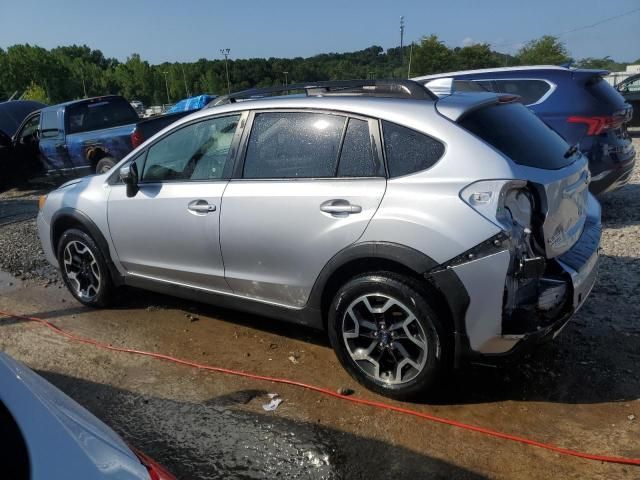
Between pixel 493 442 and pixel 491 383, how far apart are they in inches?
24.2

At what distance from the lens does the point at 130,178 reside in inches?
171

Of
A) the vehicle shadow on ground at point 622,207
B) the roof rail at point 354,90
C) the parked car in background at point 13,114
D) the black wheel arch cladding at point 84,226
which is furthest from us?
the parked car in background at point 13,114

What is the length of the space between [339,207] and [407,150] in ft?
1.69

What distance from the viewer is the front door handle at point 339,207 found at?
10.6ft

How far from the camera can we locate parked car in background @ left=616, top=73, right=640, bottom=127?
14.7 metres

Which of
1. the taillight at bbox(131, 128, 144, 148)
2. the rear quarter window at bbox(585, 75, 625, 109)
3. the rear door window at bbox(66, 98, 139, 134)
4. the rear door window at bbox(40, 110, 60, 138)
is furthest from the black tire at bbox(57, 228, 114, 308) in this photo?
the rear door window at bbox(40, 110, 60, 138)

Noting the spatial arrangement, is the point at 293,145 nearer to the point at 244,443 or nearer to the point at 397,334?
the point at 397,334

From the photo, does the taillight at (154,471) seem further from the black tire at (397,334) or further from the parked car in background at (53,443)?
the black tire at (397,334)

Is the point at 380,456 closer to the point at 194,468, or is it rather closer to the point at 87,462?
the point at 194,468

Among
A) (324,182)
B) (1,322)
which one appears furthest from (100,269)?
(324,182)

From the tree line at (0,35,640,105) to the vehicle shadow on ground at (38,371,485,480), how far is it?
37.9 metres

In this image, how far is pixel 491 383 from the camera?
348cm

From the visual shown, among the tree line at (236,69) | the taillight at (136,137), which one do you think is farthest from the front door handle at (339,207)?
the tree line at (236,69)

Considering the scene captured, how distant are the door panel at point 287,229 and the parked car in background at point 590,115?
3.38 meters
